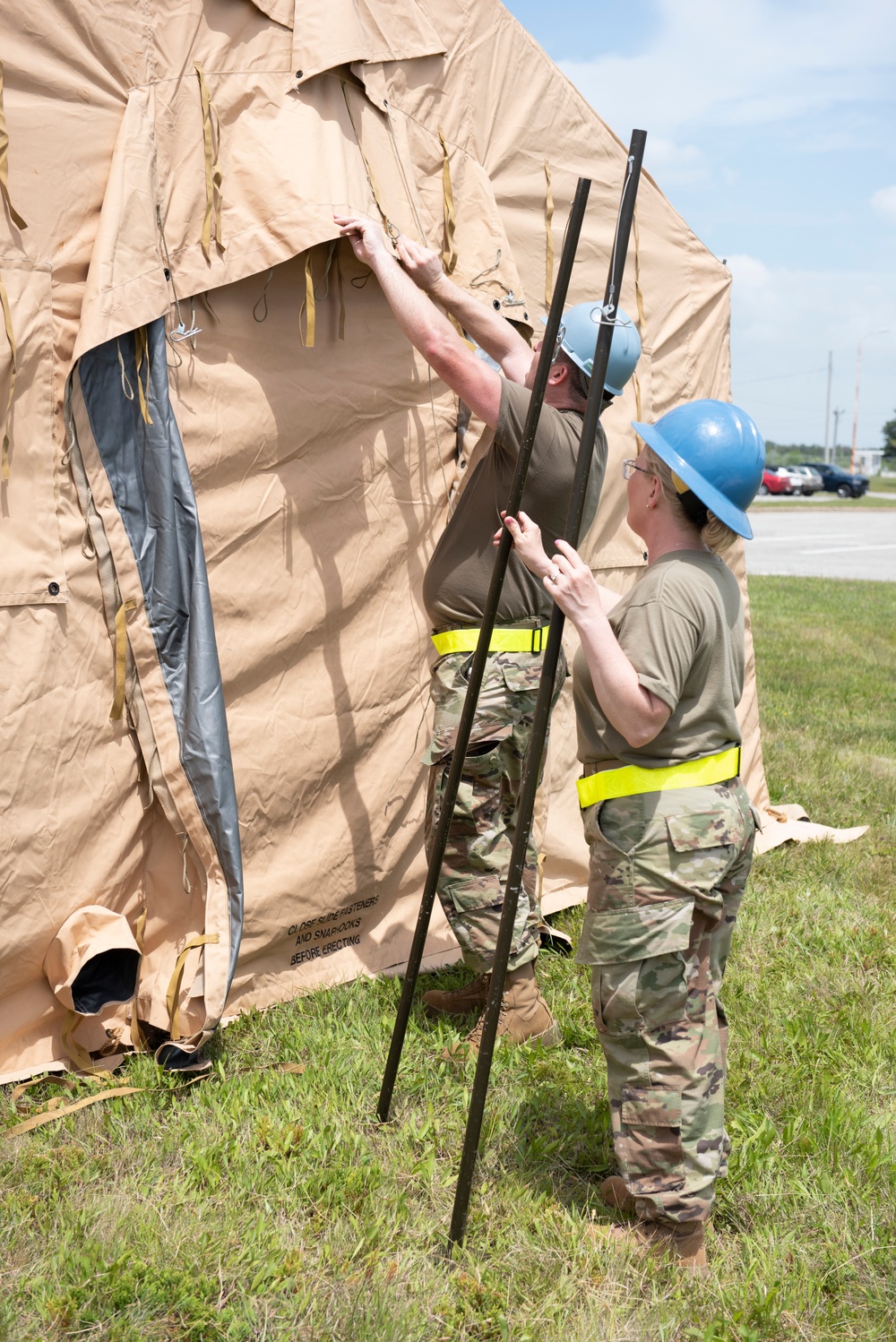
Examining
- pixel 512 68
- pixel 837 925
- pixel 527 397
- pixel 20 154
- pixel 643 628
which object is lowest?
pixel 837 925

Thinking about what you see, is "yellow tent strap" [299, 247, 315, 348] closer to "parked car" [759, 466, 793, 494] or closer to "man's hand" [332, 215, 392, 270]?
"man's hand" [332, 215, 392, 270]

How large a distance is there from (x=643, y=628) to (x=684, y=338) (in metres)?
3.61

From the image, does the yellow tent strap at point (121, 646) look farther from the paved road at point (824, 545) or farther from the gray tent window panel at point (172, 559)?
the paved road at point (824, 545)

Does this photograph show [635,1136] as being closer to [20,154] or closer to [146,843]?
[146,843]

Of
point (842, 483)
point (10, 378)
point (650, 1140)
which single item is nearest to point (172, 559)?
point (10, 378)

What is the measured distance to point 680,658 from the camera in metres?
2.46

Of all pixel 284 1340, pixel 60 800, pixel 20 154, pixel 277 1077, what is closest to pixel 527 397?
pixel 20 154

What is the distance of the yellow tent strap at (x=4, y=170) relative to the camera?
3010 millimetres

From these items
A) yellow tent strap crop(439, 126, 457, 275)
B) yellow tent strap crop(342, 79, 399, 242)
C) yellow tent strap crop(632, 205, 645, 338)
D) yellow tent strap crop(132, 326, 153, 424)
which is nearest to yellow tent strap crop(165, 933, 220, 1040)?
yellow tent strap crop(132, 326, 153, 424)

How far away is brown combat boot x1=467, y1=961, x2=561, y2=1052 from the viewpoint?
12.3 ft

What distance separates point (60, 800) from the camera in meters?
3.36

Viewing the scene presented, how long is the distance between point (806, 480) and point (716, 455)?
47.2 meters

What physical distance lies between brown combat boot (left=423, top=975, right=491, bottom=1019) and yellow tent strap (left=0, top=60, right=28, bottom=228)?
8.75ft

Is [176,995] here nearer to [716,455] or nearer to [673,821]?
[673,821]
